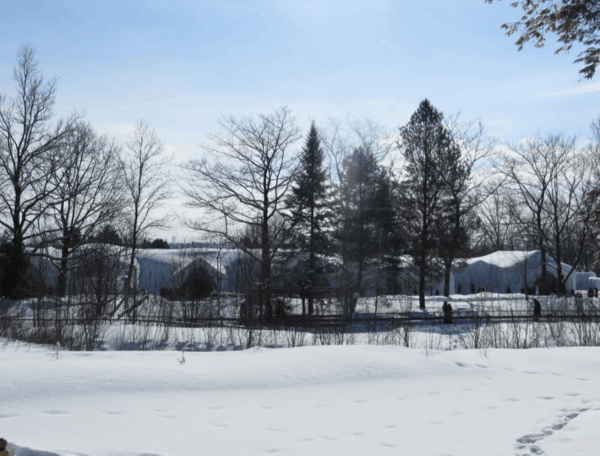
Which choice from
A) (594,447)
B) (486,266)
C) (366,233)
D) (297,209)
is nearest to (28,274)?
(297,209)

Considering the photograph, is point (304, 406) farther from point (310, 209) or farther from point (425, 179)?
point (425, 179)

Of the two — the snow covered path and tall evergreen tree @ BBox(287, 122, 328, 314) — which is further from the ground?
tall evergreen tree @ BBox(287, 122, 328, 314)

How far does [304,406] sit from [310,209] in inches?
1112

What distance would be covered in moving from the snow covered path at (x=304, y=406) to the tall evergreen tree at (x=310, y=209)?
2508 cm

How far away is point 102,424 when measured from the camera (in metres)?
5.34

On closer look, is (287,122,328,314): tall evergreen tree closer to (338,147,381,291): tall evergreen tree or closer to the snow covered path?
(338,147,381,291): tall evergreen tree

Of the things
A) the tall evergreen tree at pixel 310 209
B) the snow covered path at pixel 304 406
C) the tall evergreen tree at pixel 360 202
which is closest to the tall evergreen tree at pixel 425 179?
the tall evergreen tree at pixel 360 202

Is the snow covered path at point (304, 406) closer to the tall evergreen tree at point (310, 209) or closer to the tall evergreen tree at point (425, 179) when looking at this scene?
the tall evergreen tree at point (310, 209)

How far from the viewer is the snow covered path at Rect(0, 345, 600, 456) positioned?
198 inches

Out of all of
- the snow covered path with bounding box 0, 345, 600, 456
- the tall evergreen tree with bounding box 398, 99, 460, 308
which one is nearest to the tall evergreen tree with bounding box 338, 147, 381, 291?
the tall evergreen tree with bounding box 398, 99, 460, 308

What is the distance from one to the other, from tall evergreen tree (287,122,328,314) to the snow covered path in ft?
82.3

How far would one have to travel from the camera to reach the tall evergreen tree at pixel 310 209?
3409 cm

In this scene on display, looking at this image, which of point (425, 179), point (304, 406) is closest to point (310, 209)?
point (425, 179)

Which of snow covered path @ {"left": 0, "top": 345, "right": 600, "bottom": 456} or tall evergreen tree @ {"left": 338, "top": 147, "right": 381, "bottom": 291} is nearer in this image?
snow covered path @ {"left": 0, "top": 345, "right": 600, "bottom": 456}
